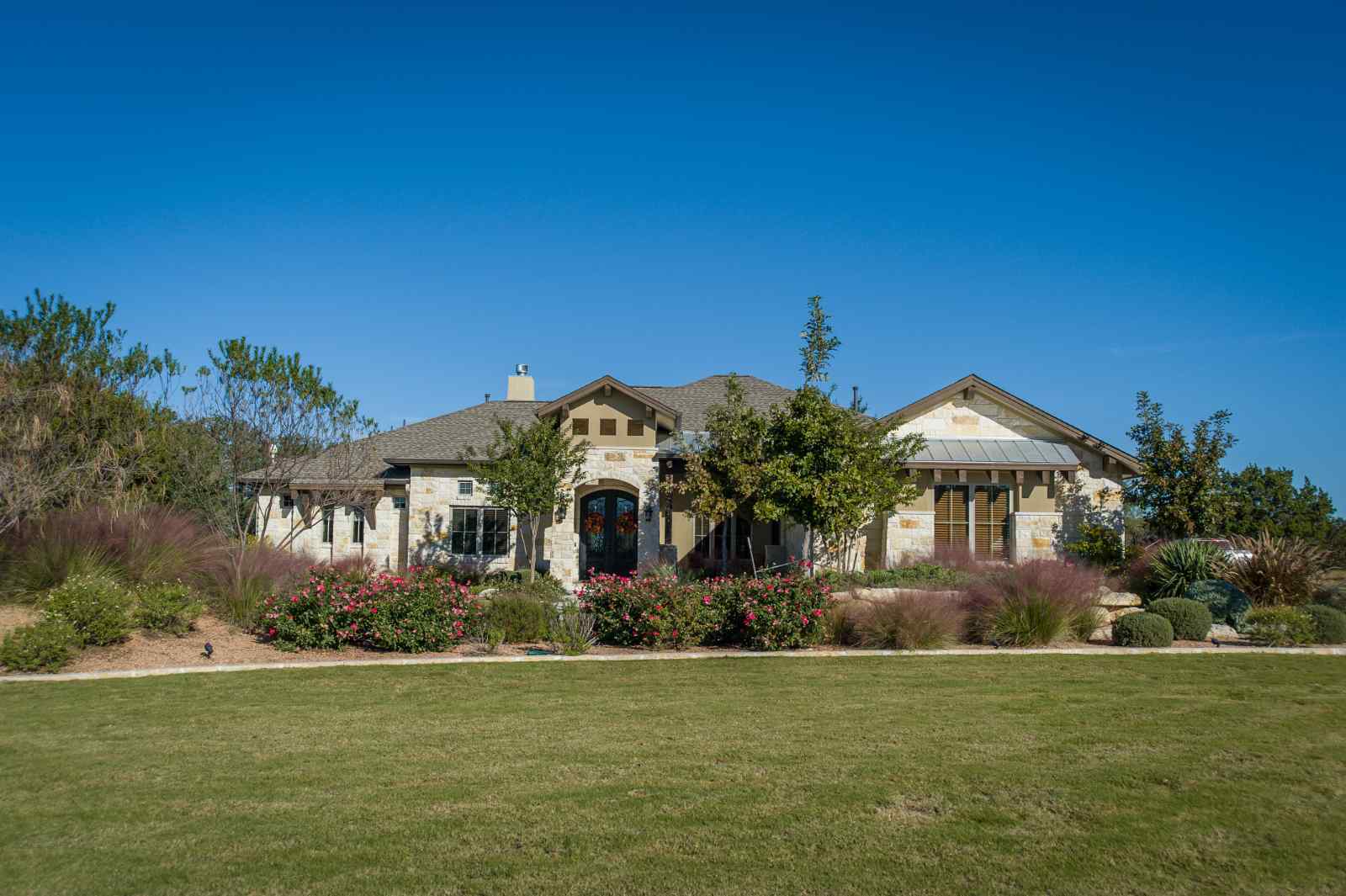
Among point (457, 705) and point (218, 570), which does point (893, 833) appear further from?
point (218, 570)

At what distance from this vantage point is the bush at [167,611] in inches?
501

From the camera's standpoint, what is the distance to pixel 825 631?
1321cm

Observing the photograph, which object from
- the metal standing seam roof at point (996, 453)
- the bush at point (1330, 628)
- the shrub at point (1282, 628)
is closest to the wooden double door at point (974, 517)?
the metal standing seam roof at point (996, 453)

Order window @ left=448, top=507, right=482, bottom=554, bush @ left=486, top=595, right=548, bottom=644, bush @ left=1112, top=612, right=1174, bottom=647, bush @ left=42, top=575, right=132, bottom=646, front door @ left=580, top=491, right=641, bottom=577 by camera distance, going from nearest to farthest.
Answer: bush @ left=42, top=575, right=132, bottom=646, bush @ left=1112, top=612, right=1174, bottom=647, bush @ left=486, top=595, right=548, bottom=644, window @ left=448, top=507, right=482, bottom=554, front door @ left=580, top=491, right=641, bottom=577

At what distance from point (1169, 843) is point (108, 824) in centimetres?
671

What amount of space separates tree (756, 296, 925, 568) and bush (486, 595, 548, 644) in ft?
19.3

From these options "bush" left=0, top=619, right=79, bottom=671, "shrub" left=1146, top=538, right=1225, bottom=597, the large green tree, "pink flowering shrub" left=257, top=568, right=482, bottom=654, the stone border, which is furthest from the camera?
the large green tree

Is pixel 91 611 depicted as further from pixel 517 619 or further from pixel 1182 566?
pixel 1182 566

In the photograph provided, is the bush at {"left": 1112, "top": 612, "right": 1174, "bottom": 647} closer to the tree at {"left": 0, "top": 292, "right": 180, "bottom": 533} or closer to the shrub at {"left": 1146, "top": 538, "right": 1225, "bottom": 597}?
the shrub at {"left": 1146, "top": 538, "right": 1225, "bottom": 597}

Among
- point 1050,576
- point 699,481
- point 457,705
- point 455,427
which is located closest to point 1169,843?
point 457,705

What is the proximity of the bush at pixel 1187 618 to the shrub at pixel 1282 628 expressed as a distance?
0.66m

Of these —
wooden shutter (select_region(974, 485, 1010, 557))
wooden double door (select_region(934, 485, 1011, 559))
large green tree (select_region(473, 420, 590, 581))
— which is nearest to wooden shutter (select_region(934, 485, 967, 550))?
wooden double door (select_region(934, 485, 1011, 559))

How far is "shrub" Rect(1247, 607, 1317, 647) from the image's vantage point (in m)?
13.1

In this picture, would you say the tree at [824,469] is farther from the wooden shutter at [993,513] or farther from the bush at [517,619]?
the bush at [517,619]
